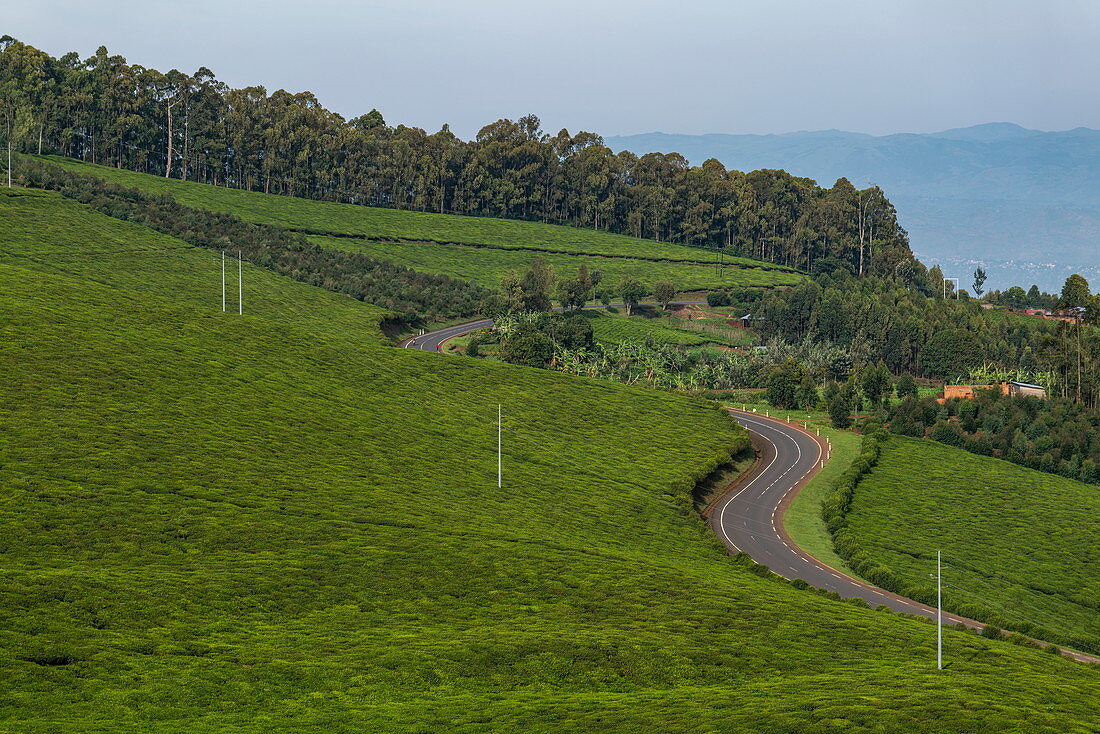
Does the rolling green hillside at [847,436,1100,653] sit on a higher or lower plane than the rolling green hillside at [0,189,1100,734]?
lower

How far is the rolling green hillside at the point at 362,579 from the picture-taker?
3878 cm

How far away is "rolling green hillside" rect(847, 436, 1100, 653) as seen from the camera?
7556 centimetres

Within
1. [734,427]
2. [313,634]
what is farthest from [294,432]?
[734,427]

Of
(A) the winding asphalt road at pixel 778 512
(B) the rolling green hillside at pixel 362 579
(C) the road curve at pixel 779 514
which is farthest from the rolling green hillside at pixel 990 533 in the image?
(B) the rolling green hillside at pixel 362 579

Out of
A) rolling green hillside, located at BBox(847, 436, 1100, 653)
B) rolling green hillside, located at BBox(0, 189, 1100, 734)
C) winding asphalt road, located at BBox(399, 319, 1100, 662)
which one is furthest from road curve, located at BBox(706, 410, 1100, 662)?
rolling green hillside, located at BBox(0, 189, 1100, 734)

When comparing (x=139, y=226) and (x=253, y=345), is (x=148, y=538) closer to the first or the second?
(x=253, y=345)

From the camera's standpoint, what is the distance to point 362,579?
53906mm

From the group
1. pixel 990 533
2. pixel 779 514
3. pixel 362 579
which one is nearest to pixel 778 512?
pixel 779 514

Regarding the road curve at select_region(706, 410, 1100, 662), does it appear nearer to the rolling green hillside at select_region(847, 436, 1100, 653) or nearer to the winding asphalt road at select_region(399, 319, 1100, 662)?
the winding asphalt road at select_region(399, 319, 1100, 662)

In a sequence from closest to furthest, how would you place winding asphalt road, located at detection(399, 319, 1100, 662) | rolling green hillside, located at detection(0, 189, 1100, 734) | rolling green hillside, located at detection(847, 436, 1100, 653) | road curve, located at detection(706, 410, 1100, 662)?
1. rolling green hillside, located at detection(0, 189, 1100, 734)
2. road curve, located at detection(706, 410, 1100, 662)
3. winding asphalt road, located at detection(399, 319, 1100, 662)
4. rolling green hillside, located at detection(847, 436, 1100, 653)

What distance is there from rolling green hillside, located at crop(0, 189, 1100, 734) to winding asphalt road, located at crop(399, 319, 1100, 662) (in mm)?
4704

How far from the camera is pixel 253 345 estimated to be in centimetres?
10350

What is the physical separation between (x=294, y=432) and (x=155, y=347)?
62.5 feet

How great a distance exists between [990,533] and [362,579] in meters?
63.0
